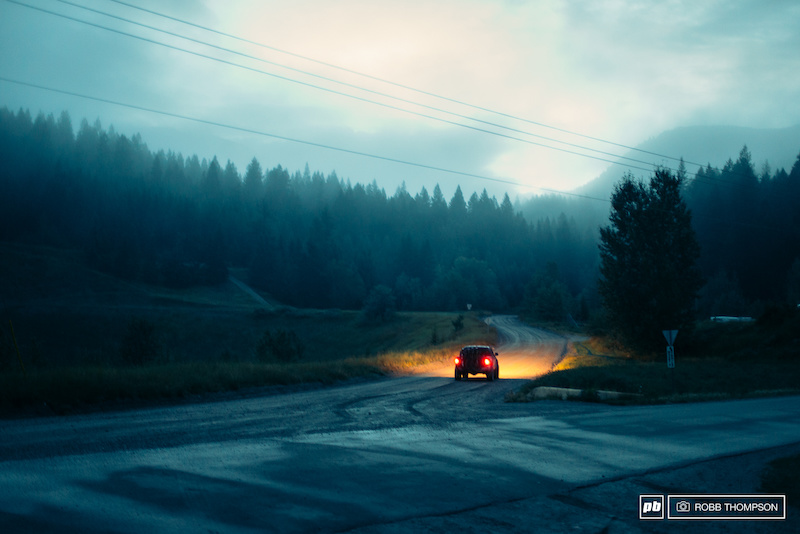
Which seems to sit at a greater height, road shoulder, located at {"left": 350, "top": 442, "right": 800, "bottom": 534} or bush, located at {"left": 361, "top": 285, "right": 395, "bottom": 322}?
bush, located at {"left": 361, "top": 285, "right": 395, "bottom": 322}

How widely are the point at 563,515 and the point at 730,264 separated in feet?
354

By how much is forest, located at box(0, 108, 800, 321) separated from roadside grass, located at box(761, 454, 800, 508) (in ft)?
236

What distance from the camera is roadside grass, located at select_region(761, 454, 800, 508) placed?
6932mm

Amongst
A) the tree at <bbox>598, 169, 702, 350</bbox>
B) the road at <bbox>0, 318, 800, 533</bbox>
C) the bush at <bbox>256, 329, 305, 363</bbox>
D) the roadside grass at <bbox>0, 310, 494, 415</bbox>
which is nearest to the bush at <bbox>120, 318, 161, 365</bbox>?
the bush at <bbox>256, 329, 305, 363</bbox>

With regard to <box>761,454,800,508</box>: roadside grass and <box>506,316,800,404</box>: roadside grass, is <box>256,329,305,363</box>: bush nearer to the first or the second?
<box>506,316,800,404</box>: roadside grass

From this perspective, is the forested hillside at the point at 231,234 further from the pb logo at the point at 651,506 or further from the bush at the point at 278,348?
the pb logo at the point at 651,506

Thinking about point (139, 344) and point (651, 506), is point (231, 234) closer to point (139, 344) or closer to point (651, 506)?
point (139, 344)

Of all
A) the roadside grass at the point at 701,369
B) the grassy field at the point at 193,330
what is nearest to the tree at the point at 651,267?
the roadside grass at the point at 701,369

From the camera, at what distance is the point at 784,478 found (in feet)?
25.4

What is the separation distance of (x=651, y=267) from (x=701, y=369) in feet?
48.4

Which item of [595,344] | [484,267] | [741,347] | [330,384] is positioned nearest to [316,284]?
[484,267]

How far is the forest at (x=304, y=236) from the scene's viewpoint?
96188 mm

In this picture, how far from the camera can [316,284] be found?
392 ft

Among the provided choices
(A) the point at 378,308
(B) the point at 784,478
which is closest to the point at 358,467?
(B) the point at 784,478
